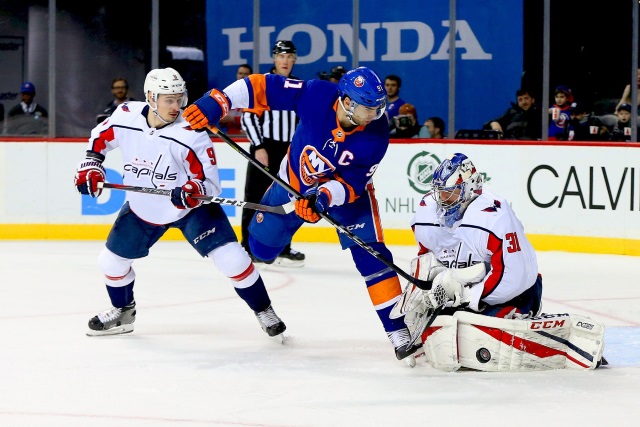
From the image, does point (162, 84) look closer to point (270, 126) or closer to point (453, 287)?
point (453, 287)

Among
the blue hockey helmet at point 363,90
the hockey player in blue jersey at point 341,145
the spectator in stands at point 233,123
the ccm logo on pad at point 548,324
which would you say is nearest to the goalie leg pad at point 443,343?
the hockey player in blue jersey at point 341,145

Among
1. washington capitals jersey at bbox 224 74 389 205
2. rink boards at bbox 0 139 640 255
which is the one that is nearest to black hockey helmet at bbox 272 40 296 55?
rink boards at bbox 0 139 640 255

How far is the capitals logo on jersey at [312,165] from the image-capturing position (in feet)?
14.3

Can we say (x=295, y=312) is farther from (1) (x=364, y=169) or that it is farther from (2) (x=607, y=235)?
(2) (x=607, y=235)

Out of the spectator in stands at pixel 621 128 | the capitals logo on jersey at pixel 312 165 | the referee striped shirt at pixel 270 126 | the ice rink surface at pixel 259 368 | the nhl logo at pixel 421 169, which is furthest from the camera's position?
the spectator in stands at pixel 621 128

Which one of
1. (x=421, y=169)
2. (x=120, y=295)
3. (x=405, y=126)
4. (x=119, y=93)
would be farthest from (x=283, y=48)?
(x=119, y=93)

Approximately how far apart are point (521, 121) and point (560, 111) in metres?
0.30

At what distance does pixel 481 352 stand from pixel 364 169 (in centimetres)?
76

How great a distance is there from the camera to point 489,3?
898 cm

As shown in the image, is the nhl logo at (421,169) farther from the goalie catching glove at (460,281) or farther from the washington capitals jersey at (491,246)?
the goalie catching glove at (460,281)

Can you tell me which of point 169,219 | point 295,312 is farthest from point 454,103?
point 169,219

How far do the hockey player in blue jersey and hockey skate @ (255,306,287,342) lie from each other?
0.42m

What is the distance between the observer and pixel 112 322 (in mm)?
4793

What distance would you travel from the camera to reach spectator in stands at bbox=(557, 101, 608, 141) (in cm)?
834
